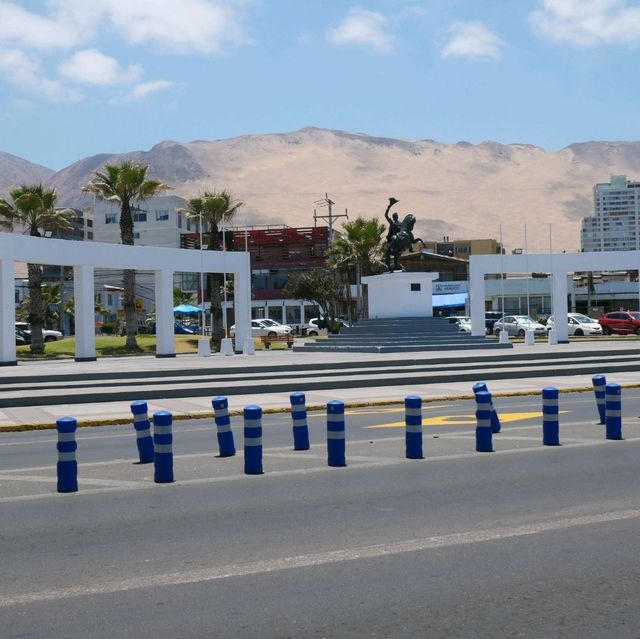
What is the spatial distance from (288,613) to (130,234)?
138 feet

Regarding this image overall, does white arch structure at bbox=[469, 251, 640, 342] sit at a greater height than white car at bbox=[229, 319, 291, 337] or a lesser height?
greater

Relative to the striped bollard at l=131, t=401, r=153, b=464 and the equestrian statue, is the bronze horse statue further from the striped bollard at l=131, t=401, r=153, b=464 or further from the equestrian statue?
the striped bollard at l=131, t=401, r=153, b=464

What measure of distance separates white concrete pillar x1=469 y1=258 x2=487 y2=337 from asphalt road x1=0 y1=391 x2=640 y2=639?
1329 inches

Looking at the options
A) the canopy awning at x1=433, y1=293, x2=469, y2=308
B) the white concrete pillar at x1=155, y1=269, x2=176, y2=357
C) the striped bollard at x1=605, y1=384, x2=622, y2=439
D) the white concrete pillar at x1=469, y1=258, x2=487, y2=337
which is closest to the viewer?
the striped bollard at x1=605, y1=384, x2=622, y2=439

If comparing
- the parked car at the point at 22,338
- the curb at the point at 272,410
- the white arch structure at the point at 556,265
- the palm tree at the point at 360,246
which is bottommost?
the curb at the point at 272,410

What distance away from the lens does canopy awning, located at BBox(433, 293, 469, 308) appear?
8600cm

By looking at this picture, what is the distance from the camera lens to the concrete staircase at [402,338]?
130 ft

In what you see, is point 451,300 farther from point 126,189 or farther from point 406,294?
point 126,189

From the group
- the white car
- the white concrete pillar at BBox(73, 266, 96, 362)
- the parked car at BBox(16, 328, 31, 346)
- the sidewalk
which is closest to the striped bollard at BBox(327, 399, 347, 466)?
the sidewalk

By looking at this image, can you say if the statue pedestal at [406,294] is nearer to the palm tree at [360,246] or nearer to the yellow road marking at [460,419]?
the yellow road marking at [460,419]

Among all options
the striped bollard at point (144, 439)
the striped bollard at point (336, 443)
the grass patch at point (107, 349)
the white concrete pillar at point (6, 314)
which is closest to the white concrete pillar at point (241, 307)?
the grass patch at point (107, 349)

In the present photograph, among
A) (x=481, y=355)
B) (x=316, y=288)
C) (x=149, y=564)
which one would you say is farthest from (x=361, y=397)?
(x=316, y=288)

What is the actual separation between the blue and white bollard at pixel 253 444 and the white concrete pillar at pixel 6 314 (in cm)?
2497

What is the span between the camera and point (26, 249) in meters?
35.2
